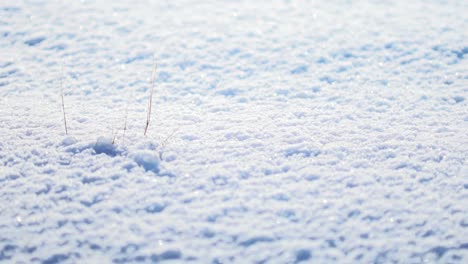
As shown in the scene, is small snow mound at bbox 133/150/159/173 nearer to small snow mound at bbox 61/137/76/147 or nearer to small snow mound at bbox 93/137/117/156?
small snow mound at bbox 93/137/117/156

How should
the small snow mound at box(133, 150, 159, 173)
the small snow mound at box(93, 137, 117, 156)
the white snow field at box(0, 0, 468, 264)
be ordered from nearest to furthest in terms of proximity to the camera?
the white snow field at box(0, 0, 468, 264) → the small snow mound at box(133, 150, 159, 173) → the small snow mound at box(93, 137, 117, 156)

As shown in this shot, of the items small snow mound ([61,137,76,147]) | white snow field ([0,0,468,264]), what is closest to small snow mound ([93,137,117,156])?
white snow field ([0,0,468,264])

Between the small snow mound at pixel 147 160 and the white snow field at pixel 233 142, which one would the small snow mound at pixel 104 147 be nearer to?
the white snow field at pixel 233 142

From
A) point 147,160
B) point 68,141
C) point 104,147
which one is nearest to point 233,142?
point 147,160

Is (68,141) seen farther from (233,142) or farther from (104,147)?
(233,142)

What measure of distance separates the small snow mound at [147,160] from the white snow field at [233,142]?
1cm

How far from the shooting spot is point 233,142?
121 inches

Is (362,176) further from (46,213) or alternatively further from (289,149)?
(46,213)

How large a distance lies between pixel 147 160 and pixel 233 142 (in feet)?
2.12

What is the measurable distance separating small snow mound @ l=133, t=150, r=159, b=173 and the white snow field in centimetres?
1

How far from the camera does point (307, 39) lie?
508cm

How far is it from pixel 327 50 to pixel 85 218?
134 inches

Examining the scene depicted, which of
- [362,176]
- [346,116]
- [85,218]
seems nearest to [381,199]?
[362,176]

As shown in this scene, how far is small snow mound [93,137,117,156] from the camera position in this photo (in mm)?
2934
